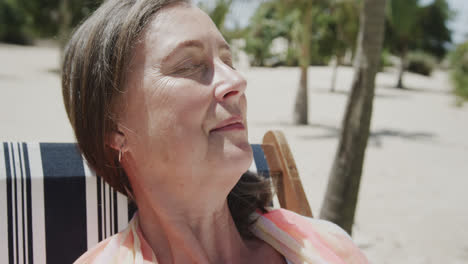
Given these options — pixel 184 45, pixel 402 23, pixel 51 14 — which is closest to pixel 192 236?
pixel 184 45

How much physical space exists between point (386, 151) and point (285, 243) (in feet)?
27.2

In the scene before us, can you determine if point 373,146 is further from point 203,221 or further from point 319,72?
point 319,72

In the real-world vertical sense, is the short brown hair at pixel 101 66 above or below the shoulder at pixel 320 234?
above

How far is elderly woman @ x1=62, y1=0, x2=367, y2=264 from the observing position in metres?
1.15

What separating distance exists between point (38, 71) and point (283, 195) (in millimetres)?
24418

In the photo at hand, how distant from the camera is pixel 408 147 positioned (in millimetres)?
9586

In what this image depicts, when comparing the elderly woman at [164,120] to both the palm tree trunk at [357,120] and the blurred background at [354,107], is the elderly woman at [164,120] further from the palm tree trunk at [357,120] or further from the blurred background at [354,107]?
the palm tree trunk at [357,120]

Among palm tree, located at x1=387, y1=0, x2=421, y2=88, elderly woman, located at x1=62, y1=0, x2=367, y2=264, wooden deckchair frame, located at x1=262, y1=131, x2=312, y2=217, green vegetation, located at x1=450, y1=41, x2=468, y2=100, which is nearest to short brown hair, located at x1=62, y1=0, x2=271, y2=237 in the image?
elderly woman, located at x1=62, y1=0, x2=367, y2=264

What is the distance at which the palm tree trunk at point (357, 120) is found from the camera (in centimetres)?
296

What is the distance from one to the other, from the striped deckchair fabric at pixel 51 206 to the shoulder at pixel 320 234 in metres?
0.59

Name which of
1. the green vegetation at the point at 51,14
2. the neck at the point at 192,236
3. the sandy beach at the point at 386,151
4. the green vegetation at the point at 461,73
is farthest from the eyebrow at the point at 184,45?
the green vegetation at the point at 51,14

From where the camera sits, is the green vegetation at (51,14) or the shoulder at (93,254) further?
the green vegetation at (51,14)

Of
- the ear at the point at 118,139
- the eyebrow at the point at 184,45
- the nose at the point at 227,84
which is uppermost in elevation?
the eyebrow at the point at 184,45

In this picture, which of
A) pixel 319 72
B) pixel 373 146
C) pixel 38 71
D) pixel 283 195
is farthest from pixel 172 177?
pixel 319 72
